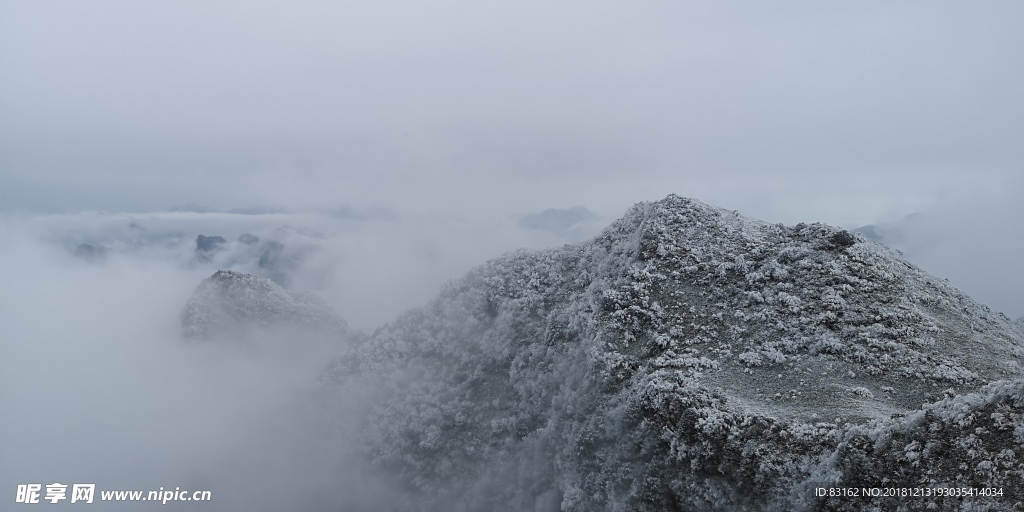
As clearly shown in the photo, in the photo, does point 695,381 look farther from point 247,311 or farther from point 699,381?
point 247,311

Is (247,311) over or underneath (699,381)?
over

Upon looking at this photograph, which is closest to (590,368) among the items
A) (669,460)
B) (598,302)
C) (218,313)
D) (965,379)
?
(598,302)

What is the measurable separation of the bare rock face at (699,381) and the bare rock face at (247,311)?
88.7 feet

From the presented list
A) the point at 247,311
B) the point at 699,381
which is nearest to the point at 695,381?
the point at 699,381

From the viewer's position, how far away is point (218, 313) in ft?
268

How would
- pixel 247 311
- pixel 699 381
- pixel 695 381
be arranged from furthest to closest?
pixel 247 311
pixel 699 381
pixel 695 381

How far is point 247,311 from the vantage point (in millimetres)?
80625

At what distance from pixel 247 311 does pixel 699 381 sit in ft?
227

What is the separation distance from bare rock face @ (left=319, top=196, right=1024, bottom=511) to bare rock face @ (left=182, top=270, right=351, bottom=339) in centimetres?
2704

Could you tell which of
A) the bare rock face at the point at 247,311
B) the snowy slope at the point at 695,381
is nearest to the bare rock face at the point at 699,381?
the snowy slope at the point at 695,381

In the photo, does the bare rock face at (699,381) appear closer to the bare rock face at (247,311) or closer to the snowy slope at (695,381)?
the snowy slope at (695,381)

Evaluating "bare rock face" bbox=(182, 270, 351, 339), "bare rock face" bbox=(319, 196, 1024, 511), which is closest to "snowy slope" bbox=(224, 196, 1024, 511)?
"bare rock face" bbox=(319, 196, 1024, 511)

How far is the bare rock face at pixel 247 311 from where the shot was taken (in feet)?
261

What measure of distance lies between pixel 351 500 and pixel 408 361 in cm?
1285
